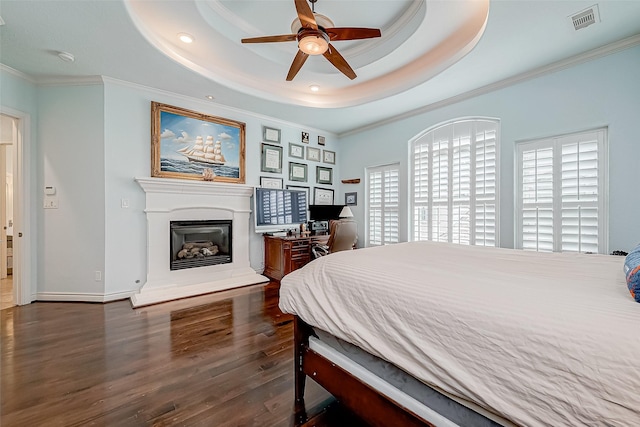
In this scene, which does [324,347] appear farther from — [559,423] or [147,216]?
[147,216]

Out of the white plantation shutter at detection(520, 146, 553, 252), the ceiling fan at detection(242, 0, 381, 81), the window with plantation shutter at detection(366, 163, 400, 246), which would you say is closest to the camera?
the ceiling fan at detection(242, 0, 381, 81)

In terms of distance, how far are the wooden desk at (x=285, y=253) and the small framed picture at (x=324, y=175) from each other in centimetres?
138

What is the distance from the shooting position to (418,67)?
10.8ft

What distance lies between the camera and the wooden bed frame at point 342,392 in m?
1.01

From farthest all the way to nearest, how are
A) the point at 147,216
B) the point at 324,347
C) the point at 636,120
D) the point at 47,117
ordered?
the point at 147,216 < the point at 47,117 < the point at 636,120 < the point at 324,347

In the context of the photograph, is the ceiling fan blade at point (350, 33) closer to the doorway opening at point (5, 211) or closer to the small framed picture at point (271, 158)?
the small framed picture at point (271, 158)

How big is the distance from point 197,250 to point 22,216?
1.97m

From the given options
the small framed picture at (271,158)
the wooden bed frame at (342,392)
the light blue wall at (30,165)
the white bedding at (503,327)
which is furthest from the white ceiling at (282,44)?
the wooden bed frame at (342,392)

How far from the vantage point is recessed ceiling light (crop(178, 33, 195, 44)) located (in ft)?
8.97

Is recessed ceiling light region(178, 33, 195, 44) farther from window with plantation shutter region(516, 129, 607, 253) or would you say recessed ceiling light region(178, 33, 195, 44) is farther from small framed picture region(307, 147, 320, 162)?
window with plantation shutter region(516, 129, 607, 253)

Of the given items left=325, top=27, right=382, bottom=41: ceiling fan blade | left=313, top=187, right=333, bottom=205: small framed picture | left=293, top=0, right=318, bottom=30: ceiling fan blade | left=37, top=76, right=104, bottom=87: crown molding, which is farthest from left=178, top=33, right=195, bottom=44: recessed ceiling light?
left=313, top=187, right=333, bottom=205: small framed picture

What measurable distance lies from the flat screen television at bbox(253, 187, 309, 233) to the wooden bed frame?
2974 millimetres

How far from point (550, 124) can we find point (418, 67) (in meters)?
1.66

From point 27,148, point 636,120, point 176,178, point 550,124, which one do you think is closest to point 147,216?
point 176,178
